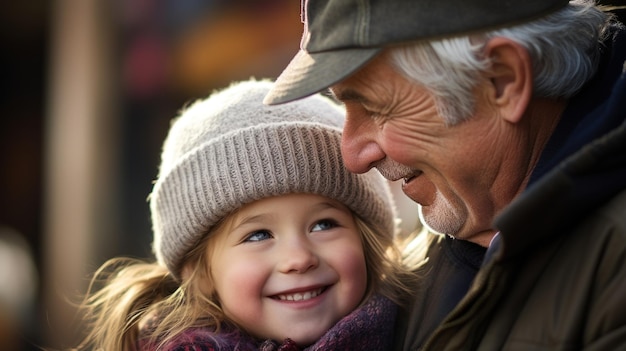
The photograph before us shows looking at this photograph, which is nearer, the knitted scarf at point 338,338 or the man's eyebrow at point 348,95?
the man's eyebrow at point 348,95

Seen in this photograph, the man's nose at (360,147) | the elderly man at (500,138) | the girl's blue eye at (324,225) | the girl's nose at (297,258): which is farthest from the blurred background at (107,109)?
the elderly man at (500,138)

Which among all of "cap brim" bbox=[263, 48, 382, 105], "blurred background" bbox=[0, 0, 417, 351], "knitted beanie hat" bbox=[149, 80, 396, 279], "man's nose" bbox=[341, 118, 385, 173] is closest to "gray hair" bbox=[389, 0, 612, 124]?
"cap brim" bbox=[263, 48, 382, 105]

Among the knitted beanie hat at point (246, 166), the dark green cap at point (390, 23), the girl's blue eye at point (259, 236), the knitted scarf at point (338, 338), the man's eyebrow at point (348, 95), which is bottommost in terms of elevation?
the knitted scarf at point (338, 338)

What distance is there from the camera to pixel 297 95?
2.07 meters

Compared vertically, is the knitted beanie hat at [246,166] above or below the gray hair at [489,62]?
below

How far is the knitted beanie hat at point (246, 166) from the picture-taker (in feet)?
8.36

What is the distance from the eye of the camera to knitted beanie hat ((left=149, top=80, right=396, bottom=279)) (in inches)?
100

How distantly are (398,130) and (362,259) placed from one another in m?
0.58

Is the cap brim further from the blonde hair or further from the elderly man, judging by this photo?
the blonde hair

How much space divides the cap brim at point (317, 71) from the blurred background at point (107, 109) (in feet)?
13.5

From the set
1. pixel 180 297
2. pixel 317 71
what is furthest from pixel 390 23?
pixel 180 297

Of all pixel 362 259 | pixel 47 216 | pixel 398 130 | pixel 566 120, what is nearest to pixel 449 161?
pixel 398 130

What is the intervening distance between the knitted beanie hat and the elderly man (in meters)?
0.29

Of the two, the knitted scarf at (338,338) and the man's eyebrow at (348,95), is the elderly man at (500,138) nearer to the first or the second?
the man's eyebrow at (348,95)
